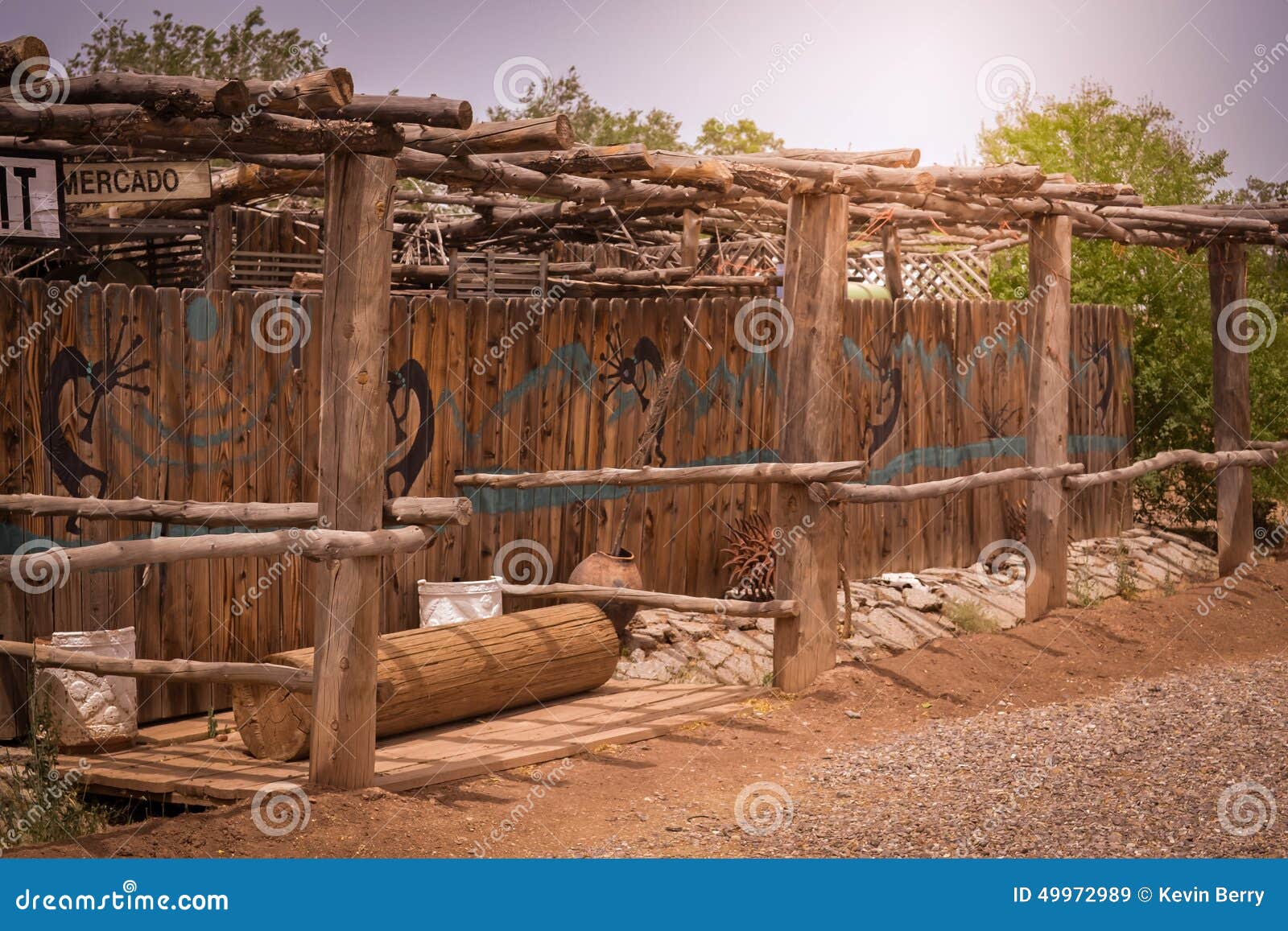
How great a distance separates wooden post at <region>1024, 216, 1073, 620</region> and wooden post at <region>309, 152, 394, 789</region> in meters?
5.99

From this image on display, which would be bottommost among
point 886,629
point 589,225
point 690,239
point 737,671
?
point 737,671

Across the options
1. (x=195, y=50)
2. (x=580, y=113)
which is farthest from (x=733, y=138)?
(x=195, y=50)

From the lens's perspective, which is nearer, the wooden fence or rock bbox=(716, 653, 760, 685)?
the wooden fence

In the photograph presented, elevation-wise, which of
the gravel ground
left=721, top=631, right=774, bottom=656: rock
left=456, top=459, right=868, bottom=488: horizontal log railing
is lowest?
the gravel ground

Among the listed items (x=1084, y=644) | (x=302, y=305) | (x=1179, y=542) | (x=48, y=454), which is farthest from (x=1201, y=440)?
(x=48, y=454)

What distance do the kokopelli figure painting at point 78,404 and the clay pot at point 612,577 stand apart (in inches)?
117

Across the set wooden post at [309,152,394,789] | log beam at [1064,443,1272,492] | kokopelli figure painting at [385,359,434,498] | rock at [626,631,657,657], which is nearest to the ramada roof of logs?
wooden post at [309,152,394,789]

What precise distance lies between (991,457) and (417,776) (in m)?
7.59

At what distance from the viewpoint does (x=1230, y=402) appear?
12297 millimetres

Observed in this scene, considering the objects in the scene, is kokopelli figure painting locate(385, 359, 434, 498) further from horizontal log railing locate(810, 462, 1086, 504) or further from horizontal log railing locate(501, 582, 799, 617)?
horizontal log railing locate(810, 462, 1086, 504)

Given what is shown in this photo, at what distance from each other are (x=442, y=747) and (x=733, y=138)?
1469 inches

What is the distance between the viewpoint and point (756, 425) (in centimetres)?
986

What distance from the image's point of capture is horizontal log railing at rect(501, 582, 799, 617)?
7754mm

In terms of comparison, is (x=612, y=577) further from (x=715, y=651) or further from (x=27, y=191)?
(x=27, y=191)
